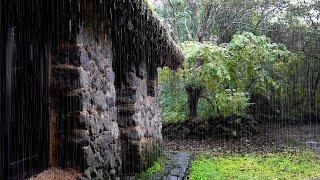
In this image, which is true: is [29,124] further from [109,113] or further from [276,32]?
[276,32]

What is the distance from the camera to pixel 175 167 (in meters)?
6.79

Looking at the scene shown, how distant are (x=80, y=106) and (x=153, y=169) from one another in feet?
10.3

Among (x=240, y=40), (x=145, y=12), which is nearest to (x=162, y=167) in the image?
(x=145, y=12)

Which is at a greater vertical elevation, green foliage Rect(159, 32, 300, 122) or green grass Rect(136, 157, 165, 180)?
green foliage Rect(159, 32, 300, 122)

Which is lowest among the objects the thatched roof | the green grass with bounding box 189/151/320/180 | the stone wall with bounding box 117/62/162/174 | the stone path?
the green grass with bounding box 189/151/320/180

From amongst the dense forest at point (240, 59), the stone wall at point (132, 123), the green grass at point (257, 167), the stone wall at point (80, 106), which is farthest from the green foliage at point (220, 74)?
the stone wall at point (80, 106)

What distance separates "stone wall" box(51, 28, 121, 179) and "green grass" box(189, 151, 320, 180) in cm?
293

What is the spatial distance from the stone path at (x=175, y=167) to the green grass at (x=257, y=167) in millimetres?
169

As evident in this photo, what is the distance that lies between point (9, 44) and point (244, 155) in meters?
7.66

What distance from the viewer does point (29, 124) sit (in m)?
3.17

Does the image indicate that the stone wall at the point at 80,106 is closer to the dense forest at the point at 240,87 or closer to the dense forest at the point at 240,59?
the dense forest at the point at 240,87

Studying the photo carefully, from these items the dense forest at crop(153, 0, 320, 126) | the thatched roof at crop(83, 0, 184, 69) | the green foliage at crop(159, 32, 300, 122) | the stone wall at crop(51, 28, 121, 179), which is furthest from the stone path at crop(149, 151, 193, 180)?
the dense forest at crop(153, 0, 320, 126)

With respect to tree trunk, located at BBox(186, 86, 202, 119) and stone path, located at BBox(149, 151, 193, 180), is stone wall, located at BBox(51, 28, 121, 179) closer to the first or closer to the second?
stone path, located at BBox(149, 151, 193, 180)

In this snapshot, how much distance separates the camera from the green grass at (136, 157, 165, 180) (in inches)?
227
